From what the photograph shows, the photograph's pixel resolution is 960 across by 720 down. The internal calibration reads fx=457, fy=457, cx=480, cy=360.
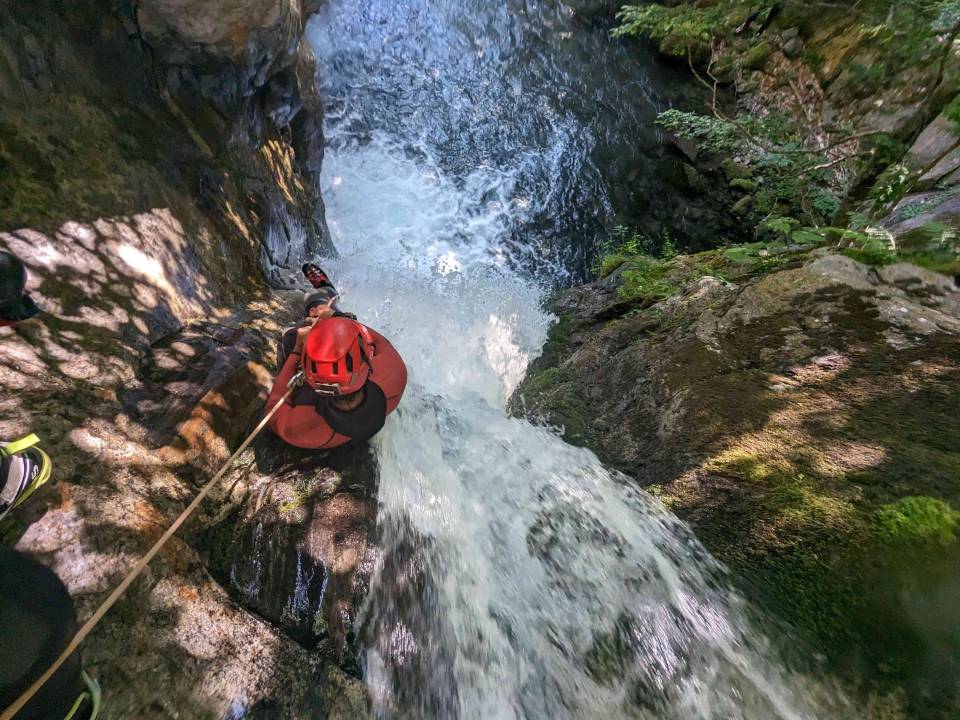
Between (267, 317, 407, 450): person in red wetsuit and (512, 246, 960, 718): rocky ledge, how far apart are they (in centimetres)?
184

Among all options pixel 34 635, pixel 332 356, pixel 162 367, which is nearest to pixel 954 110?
pixel 332 356

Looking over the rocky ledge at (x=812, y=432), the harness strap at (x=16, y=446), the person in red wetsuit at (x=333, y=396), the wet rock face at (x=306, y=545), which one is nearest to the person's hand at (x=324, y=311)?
the person in red wetsuit at (x=333, y=396)

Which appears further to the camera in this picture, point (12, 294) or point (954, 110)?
point (954, 110)

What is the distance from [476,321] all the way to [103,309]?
4.60 meters

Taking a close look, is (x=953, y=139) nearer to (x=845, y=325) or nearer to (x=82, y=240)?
(x=845, y=325)

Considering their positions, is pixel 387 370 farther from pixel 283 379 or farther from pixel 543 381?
pixel 543 381

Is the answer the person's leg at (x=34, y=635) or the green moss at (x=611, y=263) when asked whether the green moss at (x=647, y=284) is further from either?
the person's leg at (x=34, y=635)

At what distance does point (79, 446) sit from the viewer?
265 cm

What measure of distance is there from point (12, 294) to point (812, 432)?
4.44 meters

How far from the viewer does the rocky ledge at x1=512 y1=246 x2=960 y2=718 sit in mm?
2229

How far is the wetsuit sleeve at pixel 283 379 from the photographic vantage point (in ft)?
11.5

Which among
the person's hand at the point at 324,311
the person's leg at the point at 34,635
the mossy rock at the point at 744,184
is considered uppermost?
the mossy rock at the point at 744,184

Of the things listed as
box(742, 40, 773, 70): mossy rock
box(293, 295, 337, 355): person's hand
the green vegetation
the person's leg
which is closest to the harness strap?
the person's leg

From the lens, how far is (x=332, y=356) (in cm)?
305
